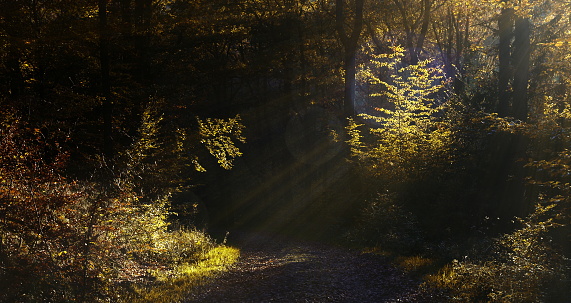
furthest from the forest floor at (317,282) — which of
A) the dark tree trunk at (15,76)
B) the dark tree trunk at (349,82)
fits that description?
the dark tree trunk at (15,76)

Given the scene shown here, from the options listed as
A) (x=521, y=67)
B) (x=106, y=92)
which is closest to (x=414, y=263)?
(x=521, y=67)

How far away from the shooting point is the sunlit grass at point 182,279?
877 centimetres

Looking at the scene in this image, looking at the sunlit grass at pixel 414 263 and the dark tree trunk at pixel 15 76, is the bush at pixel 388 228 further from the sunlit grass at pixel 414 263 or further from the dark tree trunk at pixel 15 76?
the dark tree trunk at pixel 15 76

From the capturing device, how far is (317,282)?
948 centimetres

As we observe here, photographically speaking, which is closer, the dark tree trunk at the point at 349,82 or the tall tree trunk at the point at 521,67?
the tall tree trunk at the point at 521,67

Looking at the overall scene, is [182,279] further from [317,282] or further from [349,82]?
[349,82]

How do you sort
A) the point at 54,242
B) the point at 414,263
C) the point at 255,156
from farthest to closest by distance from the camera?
the point at 255,156, the point at 414,263, the point at 54,242

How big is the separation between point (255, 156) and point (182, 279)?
22.6m

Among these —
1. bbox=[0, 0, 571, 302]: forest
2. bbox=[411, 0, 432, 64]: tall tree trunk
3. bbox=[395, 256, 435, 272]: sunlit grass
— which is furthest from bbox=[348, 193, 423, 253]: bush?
bbox=[411, 0, 432, 64]: tall tree trunk

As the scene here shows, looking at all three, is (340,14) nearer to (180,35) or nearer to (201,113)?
(180,35)

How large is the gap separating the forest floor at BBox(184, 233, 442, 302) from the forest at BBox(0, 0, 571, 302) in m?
0.49

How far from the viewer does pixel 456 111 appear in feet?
60.2

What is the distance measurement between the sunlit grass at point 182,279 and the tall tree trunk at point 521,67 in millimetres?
12227

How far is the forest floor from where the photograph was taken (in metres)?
8.60
